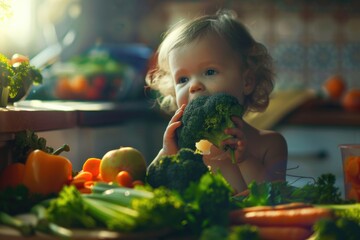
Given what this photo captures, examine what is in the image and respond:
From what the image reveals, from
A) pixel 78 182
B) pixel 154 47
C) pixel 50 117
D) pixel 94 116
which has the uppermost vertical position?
pixel 154 47

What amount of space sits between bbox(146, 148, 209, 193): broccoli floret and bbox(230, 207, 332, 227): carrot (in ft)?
0.35

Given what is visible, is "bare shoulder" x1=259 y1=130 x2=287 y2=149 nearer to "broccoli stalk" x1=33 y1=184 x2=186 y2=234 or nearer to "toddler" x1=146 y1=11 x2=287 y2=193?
"toddler" x1=146 y1=11 x2=287 y2=193

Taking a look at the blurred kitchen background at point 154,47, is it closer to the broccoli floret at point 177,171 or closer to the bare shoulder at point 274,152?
the bare shoulder at point 274,152

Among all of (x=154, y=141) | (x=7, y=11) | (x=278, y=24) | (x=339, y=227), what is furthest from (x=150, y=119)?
(x=339, y=227)

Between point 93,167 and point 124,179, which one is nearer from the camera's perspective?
point 124,179

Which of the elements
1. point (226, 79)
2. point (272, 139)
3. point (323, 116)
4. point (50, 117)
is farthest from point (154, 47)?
point (226, 79)

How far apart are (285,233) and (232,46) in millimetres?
782

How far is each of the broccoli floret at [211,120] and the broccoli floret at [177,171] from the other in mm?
152

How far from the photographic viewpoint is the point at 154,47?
535 cm

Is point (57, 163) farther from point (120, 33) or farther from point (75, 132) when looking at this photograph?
point (120, 33)

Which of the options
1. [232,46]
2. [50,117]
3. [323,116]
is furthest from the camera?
[323,116]

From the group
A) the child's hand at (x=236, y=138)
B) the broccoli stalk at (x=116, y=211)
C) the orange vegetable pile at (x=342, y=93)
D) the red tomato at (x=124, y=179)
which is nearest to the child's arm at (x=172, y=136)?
the child's hand at (x=236, y=138)

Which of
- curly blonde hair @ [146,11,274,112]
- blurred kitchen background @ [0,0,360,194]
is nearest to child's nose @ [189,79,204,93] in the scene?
curly blonde hair @ [146,11,274,112]

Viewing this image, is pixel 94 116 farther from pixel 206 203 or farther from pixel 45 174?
pixel 206 203
